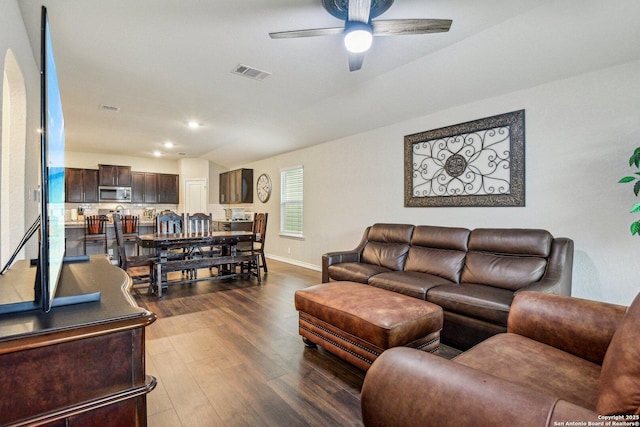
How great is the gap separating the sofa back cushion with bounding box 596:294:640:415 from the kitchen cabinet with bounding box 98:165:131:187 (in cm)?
934

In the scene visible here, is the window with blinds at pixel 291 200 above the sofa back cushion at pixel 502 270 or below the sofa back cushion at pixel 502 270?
above

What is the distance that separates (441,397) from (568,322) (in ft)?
3.37

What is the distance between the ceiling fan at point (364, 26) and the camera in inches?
75.1

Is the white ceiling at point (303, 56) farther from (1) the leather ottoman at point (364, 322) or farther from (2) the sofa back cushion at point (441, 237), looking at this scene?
(1) the leather ottoman at point (364, 322)

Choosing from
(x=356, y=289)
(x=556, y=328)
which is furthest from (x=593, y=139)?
(x=356, y=289)

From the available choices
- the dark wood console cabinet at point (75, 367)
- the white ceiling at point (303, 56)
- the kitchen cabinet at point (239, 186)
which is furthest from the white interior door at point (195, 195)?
the dark wood console cabinet at point (75, 367)

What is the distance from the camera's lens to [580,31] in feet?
7.67

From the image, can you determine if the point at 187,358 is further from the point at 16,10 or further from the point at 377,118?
the point at 377,118

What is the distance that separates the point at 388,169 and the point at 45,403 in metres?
4.22

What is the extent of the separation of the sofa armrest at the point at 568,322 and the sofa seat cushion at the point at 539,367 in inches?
1.8

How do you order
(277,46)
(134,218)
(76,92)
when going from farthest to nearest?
(134,218) < (76,92) < (277,46)

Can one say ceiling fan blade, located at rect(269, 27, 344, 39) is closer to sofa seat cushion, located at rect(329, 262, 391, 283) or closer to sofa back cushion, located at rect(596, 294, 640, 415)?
sofa back cushion, located at rect(596, 294, 640, 415)

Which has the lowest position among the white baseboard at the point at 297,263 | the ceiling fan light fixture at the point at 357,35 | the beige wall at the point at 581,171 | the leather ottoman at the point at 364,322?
the white baseboard at the point at 297,263

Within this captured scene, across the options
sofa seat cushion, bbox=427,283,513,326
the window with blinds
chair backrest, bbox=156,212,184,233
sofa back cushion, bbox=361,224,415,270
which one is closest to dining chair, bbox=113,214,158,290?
chair backrest, bbox=156,212,184,233
